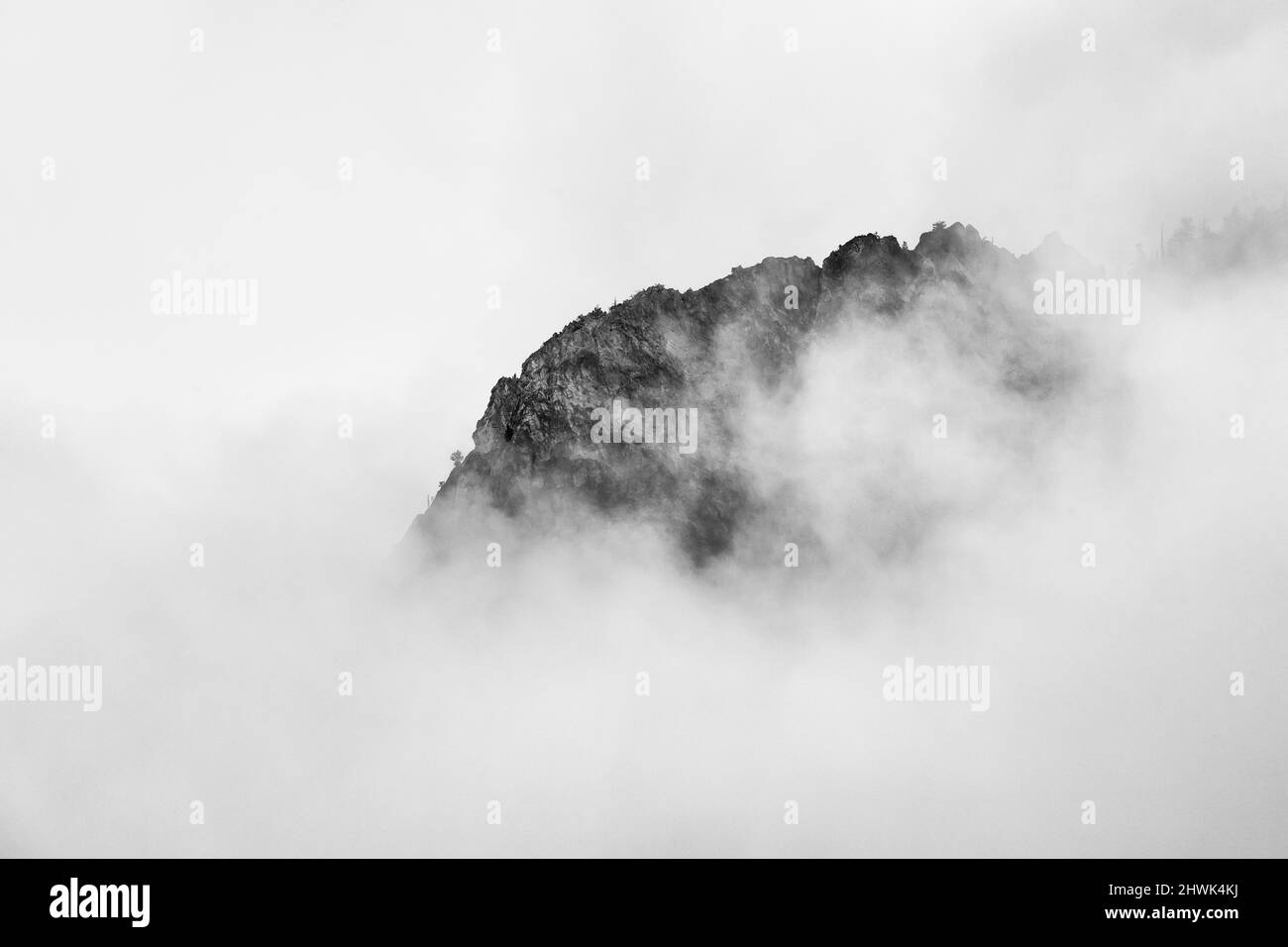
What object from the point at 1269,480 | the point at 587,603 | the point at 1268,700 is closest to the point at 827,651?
the point at 587,603

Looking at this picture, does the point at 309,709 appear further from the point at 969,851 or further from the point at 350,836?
the point at 969,851

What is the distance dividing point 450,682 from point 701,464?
44.2 meters

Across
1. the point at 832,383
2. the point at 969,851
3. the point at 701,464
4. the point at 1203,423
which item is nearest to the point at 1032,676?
the point at 969,851

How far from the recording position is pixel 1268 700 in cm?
14488

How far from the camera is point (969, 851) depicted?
454 ft

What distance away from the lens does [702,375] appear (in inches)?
4776

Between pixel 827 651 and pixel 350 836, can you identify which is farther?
pixel 350 836

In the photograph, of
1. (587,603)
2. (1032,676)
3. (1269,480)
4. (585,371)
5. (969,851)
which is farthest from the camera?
(1269,480)

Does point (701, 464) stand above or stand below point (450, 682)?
above

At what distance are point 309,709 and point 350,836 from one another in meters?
26.8

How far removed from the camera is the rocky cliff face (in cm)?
11594

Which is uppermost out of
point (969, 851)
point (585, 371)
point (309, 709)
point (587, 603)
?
point (585, 371)

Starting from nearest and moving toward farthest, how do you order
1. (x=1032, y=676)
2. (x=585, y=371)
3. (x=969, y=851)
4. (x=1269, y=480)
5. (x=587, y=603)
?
1. (x=585, y=371)
2. (x=587, y=603)
3. (x=969, y=851)
4. (x=1032, y=676)
5. (x=1269, y=480)

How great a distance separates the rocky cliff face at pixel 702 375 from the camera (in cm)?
11594
